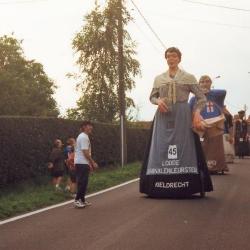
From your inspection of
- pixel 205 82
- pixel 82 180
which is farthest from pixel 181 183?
pixel 205 82

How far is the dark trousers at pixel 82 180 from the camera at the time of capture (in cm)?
1103

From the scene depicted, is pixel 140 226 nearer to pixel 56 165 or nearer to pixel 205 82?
pixel 56 165

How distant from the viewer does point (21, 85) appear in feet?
215

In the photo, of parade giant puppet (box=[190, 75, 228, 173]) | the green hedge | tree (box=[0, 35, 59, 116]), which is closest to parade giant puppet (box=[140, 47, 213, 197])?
parade giant puppet (box=[190, 75, 228, 173])

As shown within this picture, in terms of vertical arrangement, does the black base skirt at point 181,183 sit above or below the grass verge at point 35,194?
above

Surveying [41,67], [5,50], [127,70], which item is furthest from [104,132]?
[41,67]

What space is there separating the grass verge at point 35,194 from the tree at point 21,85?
43.1 meters

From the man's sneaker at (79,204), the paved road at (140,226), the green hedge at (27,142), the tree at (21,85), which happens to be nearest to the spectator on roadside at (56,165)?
the green hedge at (27,142)

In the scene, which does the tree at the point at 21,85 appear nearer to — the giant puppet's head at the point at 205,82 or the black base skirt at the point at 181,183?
the giant puppet's head at the point at 205,82

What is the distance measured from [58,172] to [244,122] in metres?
14.7

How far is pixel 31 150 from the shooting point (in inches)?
677

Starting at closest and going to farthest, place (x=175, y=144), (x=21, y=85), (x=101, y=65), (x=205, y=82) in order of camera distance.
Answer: (x=175, y=144) < (x=205, y=82) < (x=101, y=65) < (x=21, y=85)

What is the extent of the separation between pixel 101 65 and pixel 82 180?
26629 mm

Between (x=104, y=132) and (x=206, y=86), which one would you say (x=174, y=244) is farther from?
(x=104, y=132)
